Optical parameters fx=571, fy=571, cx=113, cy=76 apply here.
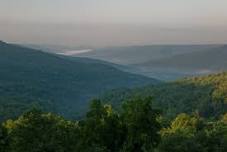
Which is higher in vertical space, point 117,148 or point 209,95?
point 117,148

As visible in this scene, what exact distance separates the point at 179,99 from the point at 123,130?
141 meters

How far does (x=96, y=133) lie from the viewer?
163 feet

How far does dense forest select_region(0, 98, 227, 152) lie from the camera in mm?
44250

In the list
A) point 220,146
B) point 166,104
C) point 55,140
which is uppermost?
point 55,140

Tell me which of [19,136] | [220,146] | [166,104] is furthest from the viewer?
[166,104]

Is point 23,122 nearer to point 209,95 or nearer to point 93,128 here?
point 93,128

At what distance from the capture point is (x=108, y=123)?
4981 cm

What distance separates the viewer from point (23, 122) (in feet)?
147

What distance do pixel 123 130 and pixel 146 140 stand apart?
251cm

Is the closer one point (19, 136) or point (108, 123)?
point (19, 136)

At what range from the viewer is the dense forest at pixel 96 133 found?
44250 mm

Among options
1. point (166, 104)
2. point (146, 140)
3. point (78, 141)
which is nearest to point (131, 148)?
point (146, 140)

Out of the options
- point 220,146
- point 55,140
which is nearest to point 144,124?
point 55,140

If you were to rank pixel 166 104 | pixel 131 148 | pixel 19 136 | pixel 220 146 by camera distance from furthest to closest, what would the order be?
1. pixel 166 104
2. pixel 220 146
3. pixel 131 148
4. pixel 19 136
